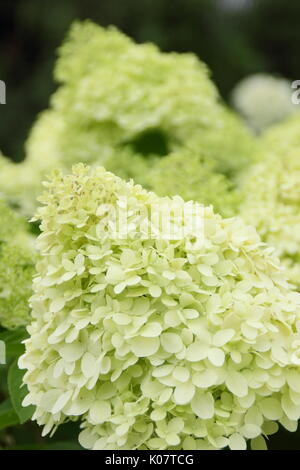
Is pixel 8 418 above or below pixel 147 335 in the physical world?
below

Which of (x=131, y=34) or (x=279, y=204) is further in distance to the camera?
(x=131, y=34)

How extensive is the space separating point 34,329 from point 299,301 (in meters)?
0.29

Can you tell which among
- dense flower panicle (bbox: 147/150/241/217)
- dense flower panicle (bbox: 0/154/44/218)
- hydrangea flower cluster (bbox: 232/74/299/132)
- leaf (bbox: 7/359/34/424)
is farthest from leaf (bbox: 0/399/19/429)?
hydrangea flower cluster (bbox: 232/74/299/132)

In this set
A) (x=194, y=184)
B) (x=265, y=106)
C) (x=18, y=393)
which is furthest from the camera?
(x=265, y=106)

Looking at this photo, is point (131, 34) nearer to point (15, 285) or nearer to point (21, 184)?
point (21, 184)

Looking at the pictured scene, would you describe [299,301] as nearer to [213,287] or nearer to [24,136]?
[213,287]

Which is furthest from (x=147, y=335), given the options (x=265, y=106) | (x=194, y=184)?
(x=265, y=106)

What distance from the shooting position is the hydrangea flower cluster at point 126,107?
5.21ft

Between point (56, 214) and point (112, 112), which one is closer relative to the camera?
point (56, 214)

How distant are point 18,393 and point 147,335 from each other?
0.21 m

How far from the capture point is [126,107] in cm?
159

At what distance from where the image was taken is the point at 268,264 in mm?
877
